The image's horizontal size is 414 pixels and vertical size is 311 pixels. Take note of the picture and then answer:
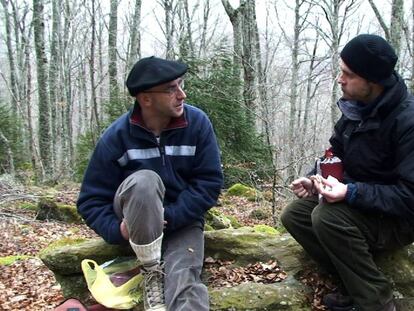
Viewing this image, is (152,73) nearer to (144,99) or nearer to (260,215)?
(144,99)

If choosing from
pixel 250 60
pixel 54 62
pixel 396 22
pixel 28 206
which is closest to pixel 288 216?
pixel 28 206

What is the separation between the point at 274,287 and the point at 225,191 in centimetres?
798

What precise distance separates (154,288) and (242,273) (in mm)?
822

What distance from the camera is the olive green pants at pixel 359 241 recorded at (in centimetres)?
265

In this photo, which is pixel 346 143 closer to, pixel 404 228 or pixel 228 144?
pixel 404 228

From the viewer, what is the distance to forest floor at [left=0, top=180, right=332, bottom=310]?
13.1 ft

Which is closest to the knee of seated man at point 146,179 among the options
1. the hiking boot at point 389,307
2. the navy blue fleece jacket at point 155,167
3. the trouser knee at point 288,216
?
the navy blue fleece jacket at point 155,167

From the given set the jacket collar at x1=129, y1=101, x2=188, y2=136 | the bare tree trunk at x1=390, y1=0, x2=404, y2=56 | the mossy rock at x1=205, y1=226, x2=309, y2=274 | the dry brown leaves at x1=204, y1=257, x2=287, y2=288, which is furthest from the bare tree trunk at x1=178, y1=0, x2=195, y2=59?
the dry brown leaves at x1=204, y1=257, x2=287, y2=288

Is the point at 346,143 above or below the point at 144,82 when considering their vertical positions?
below

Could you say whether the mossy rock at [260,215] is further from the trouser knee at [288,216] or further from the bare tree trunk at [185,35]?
the trouser knee at [288,216]

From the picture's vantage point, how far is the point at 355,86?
2.81 metres

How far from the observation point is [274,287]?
309cm

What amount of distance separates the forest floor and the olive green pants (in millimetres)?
423

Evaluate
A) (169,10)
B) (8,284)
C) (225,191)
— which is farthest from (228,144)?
(169,10)
